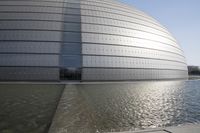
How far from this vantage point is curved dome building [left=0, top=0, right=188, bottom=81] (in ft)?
100

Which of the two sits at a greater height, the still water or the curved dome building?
the curved dome building

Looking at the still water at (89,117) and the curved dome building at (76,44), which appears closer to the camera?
the still water at (89,117)

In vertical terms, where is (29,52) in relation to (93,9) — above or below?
below

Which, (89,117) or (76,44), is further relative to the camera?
(76,44)

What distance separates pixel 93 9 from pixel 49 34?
8979 mm

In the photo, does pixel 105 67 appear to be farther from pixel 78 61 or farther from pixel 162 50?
pixel 162 50

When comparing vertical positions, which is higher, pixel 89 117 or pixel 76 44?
pixel 76 44

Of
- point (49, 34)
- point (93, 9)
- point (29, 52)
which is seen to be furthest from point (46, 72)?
point (93, 9)

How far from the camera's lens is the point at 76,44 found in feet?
108

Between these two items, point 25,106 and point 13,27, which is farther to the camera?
point 13,27

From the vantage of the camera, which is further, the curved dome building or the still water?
the curved dome building

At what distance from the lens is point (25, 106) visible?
12.6 m

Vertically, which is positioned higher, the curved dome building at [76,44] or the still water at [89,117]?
the curved dome building at [76,44]

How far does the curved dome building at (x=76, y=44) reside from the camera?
3062cm
